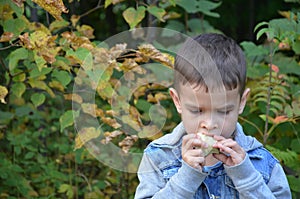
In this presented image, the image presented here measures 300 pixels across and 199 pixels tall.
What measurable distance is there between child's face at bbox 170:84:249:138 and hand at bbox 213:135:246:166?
4 cm

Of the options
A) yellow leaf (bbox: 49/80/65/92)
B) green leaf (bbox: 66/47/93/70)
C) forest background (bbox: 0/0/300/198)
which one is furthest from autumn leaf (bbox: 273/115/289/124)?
yellow leaf (bbox: 49/80/65/92)

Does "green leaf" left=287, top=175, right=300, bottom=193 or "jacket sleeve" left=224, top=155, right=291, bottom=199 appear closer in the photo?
"jacket sleeve" left=224, top=155, right=291, bottom=199

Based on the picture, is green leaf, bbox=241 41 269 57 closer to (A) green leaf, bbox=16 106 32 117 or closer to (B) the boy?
(A) green leaf, bbox=16 106 32 117

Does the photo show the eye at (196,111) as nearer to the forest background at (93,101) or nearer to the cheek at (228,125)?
the cheek at (228,125)

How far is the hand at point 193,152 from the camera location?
2186 millimetres

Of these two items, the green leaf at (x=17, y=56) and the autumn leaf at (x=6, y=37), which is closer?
the autumn leaf at (x=6, y=37)

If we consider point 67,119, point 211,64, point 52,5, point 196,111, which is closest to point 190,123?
point 196,111

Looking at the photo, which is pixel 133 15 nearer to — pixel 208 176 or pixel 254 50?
pixel 254 50

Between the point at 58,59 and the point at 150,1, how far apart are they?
953mm

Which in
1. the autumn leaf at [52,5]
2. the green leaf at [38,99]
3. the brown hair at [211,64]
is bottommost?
the green leaf at [38,99]

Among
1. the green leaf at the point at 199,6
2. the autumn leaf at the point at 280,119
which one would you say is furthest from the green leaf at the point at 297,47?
the green leaf at the point at 199,6

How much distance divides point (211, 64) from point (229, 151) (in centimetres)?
28

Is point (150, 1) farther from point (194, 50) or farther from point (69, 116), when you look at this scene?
point (194, 50)

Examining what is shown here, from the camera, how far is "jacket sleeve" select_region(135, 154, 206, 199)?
2.25m
